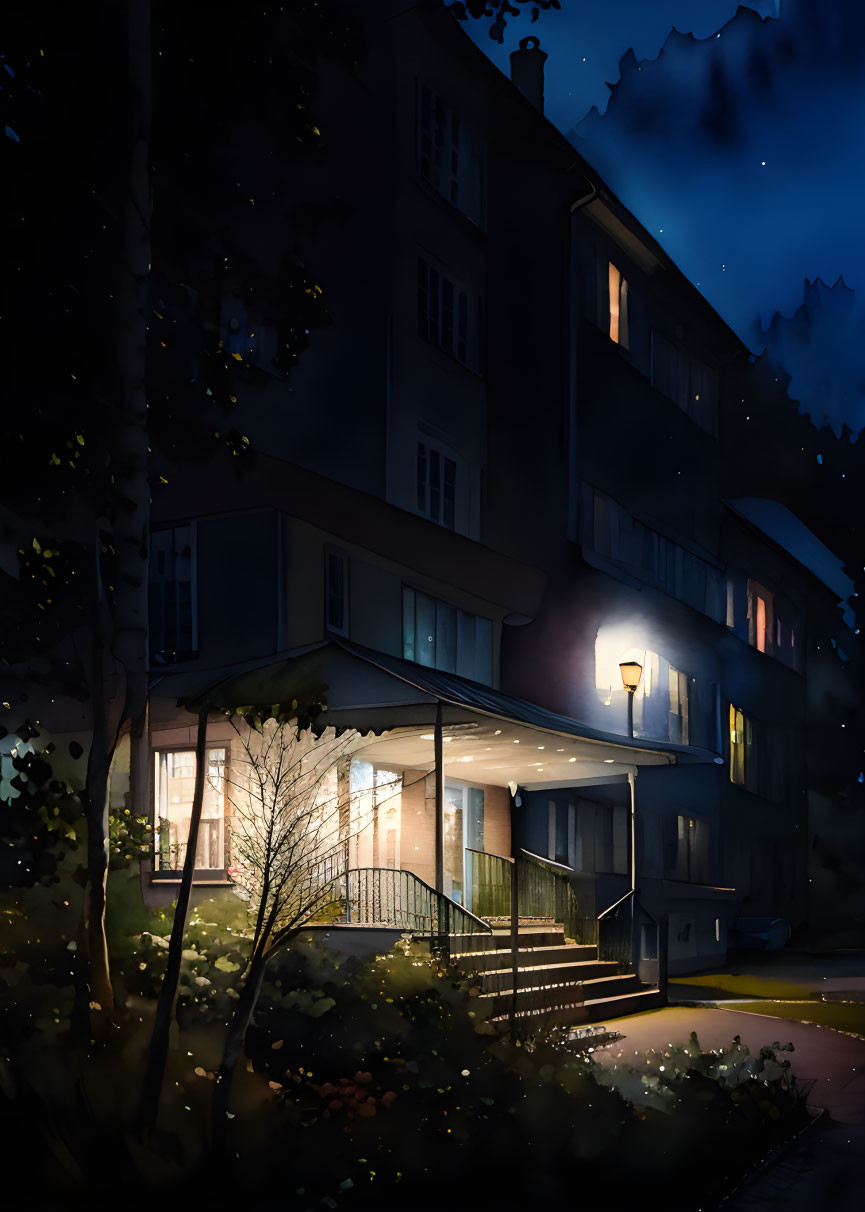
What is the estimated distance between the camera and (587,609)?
85.9 ft

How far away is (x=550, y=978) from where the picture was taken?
55.9ft

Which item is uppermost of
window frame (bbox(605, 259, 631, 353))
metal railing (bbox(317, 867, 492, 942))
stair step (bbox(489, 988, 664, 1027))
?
window frame (bbox(605, 259, 631, 353))

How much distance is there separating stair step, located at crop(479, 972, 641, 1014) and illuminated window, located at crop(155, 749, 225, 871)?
5474mm

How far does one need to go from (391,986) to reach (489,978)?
4.47 m

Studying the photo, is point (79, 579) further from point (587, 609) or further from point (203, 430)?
point (587, 609)

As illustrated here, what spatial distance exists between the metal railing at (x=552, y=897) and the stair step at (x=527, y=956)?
506 mm

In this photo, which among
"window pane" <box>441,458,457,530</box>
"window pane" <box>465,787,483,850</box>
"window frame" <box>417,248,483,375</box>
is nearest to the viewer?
"window frame" <box>417,248,483,375</box>

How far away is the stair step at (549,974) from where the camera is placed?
1568 cm

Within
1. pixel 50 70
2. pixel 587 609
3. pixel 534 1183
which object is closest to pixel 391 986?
pixel 534 1183

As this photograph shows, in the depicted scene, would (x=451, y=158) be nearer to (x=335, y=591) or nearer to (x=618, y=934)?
(x=335, y=591)

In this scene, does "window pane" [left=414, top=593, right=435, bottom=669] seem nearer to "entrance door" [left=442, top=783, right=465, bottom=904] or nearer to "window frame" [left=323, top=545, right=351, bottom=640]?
"window frame" [left=323, top=545, right=351, bottom=640]

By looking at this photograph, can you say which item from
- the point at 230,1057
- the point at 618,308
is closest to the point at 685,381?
the point at 618,308

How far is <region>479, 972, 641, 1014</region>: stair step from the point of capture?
14984mm

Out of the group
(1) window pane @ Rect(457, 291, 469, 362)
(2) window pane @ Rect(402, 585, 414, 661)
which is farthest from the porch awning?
(1) window pane @ Rect(457, 291, 469, 362)
